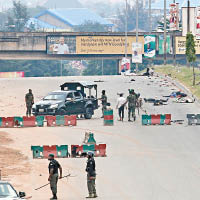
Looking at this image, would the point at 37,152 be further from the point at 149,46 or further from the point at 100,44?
the point at 100,44

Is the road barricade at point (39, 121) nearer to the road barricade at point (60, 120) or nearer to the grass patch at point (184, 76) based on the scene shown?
the road barricade at point (60, 120)

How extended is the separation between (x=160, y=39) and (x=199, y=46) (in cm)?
660

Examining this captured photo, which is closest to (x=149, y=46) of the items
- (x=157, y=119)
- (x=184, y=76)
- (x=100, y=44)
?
(x=100, y=44)

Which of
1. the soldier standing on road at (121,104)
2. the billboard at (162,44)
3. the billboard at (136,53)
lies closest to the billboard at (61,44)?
the billboard at (162,44)

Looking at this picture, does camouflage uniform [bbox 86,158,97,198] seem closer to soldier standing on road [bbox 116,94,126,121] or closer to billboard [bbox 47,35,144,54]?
soldier standing on road [bbox 116,94,126,121]

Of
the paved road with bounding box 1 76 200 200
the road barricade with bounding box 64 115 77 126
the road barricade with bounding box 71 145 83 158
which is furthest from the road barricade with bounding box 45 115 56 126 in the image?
the road barricade with bounding box 71 145 83 158

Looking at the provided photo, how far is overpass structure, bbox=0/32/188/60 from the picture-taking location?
411 ft

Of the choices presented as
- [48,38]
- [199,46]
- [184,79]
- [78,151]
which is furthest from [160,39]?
[78,151]

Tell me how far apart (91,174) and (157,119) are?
68.2ft

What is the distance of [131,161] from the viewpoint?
109 ft

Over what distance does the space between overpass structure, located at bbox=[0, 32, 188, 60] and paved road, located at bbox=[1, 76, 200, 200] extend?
2806 inches

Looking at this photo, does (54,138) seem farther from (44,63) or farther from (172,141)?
(44,63)

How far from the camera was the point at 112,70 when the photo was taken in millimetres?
167250

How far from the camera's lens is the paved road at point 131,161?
26.8 m
